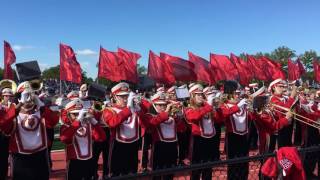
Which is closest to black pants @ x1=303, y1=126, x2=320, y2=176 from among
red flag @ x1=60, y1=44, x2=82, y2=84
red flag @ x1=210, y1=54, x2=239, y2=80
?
red flag @ x1=210, y1=54, x2=239, y2=80

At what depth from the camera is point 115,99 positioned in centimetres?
Answer: 679

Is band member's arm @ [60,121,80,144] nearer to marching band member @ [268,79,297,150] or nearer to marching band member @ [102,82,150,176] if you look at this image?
marching band member @ [102,82,150,176]

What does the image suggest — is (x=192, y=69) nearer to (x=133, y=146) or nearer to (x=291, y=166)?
(x=133, y=146)

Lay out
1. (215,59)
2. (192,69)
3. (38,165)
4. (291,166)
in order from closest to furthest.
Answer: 1. (291,166)
2. (38,165)
3. (192,69)
4. (215,59)

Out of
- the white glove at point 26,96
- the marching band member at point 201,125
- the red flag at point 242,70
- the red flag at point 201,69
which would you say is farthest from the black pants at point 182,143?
the red flag at point 242,70

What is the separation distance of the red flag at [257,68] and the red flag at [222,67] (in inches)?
68.9

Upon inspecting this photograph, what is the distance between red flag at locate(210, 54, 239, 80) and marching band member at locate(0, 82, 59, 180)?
27.8 feet

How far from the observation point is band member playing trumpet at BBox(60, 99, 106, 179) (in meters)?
5.95

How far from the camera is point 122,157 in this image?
654 cm

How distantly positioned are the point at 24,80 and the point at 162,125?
7.20 ft

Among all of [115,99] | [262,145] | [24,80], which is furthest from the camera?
[262,145]

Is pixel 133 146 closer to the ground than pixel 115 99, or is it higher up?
closer to the ground

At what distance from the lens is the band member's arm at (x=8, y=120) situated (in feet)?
17.6

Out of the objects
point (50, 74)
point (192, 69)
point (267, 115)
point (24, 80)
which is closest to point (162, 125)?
point (267, 115)
